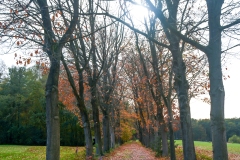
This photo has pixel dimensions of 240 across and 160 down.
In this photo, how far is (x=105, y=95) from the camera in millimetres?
21578

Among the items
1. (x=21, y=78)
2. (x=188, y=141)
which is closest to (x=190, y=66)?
(x=188, y=141)

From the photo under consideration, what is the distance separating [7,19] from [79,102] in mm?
8571

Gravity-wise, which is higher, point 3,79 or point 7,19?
point 3,79

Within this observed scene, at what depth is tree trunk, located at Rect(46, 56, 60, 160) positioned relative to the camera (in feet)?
24.9

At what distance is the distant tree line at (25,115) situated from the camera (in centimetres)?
4941

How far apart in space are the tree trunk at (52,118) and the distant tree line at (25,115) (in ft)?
133

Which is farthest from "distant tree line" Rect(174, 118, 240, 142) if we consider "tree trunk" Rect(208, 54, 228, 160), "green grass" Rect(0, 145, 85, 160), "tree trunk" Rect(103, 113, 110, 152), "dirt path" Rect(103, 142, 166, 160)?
"tree trunk" Rect(208, 54, 228, 160)

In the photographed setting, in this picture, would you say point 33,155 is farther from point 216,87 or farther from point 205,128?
point 205,128

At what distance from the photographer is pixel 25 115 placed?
2124 inches

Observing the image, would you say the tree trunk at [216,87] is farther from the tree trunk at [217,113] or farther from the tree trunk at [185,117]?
the tree trunk at [185,117]

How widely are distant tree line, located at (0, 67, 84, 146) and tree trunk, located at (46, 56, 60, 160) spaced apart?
40.5m

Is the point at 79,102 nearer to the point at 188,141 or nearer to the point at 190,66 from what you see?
the point at 190,66

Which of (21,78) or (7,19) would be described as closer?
(7,19)

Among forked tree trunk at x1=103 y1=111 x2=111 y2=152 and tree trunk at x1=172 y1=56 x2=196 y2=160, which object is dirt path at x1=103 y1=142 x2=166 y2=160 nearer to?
forked tree trunk at x1=103 y1=111 x2=111 y2=152
